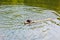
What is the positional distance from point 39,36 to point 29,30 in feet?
3.43

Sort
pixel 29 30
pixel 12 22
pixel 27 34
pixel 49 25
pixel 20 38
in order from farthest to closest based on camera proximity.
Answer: pixel 12 22 < pixel 49 25 < pixel 29 30 < pixel 27 34 < pixel 20 38

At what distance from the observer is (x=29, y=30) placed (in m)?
9.83

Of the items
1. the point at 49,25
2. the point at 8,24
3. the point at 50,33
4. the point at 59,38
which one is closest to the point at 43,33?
the point at 50,33

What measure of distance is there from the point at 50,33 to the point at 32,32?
34.9 inches

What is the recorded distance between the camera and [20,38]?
8.59 metres

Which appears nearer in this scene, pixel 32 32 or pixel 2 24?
pixel 32 32

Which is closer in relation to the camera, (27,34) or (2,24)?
(27,34)

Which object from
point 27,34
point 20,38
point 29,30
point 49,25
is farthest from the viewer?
point 49,25

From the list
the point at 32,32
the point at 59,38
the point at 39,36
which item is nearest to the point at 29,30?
the point at 32,32

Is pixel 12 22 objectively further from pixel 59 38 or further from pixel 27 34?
pixel 59 38

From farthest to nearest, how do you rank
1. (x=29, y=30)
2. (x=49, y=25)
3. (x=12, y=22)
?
(x=12, y=22)
(x=49, y=25)
(x=29, y=30)

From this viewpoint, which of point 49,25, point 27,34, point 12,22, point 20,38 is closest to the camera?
point 20,38

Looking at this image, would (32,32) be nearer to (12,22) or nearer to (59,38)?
(59,38)

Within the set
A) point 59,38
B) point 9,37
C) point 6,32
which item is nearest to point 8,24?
point 6,32
